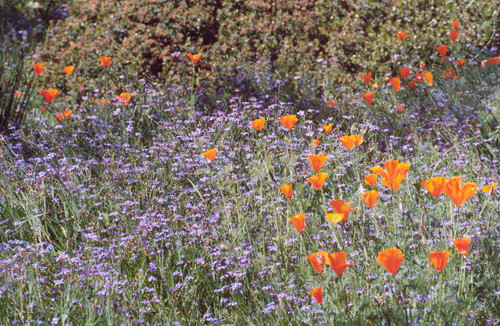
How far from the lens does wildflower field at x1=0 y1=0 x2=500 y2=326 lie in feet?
7.77

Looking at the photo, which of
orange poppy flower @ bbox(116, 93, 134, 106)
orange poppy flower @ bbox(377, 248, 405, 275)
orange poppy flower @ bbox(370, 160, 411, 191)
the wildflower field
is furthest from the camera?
orange poppy flower @ bbox(116, 93, 134, 106)

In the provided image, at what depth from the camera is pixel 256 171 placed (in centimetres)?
333

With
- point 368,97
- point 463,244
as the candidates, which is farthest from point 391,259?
point 368,97

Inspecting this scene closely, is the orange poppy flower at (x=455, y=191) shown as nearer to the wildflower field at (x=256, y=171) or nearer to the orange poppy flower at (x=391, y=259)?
the wildflower field at (x=256, y=171)

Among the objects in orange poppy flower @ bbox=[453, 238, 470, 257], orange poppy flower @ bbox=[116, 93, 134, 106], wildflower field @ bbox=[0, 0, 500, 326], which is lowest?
wildflower field @ bbox=[0, 0, 500, 326]

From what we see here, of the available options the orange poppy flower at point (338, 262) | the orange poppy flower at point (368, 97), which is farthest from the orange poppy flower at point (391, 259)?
the orange poppy flower at point (368, 97)

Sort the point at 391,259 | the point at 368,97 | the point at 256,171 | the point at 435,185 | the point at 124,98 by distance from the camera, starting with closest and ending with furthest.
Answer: the point at 391,259 → the point at 435,185 → the point at 256,171 → the point at 368,97 → the point at 124,98

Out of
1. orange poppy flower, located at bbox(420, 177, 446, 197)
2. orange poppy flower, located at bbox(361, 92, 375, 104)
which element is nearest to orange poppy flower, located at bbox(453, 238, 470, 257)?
orange poppy flower, located at bbox(420, 177, 446, 197)

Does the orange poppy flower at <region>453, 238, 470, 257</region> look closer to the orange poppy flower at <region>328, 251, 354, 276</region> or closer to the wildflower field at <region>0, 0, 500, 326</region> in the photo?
the wildflower field at <region>0, 0, 500, 326</region>

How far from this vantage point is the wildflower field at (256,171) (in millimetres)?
2367

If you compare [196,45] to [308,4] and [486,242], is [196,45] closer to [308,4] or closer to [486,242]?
[308,4]

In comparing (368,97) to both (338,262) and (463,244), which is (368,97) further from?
(338,262)

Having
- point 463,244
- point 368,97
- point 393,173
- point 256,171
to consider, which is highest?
point 393,173

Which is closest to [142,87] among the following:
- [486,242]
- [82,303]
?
[82,303]
